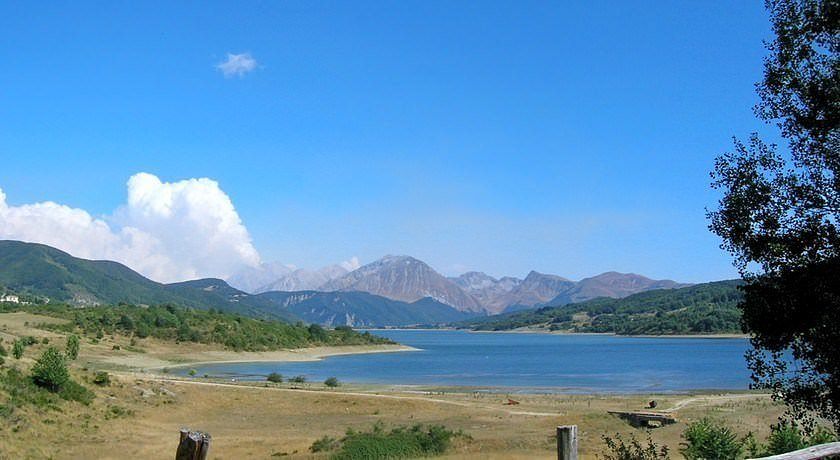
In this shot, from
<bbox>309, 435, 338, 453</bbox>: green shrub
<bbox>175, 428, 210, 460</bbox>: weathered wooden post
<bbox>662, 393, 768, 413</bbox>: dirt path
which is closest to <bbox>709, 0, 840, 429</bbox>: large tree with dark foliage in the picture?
<bbox>175, 428, 210, 460</bbox>: weathered wooden post

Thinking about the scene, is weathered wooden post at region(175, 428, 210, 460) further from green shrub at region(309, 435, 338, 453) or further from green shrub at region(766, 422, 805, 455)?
green shrub at region(309, 435, 338, 453)

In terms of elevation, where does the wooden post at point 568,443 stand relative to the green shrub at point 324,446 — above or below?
above

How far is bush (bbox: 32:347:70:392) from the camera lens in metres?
44.6

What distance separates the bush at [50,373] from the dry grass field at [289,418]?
5.99ft

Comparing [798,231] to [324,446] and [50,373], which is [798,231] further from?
[50,373]

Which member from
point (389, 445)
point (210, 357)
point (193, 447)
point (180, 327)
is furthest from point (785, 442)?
point (180, 327)

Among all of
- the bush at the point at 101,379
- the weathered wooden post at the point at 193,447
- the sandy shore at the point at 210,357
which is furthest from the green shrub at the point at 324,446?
the sandy shore at the point at 210,357

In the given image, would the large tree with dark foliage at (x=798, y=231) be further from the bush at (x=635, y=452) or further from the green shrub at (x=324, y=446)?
the green shrub at (x=324, y=446)

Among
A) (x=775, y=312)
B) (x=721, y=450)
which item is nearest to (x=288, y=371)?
(x=721, y=450)

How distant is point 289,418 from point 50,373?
16.0 metres

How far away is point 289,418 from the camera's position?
5075 centimetres

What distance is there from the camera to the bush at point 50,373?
44.6 m

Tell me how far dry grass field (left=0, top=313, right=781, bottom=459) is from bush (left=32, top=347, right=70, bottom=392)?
5.99ft

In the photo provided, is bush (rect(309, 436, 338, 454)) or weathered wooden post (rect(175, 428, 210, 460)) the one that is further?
bush (rect(309, 436, 338, 454))
